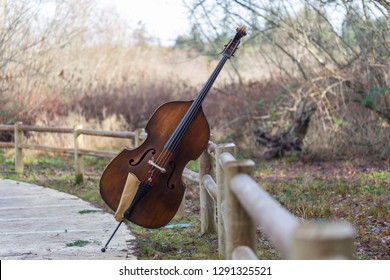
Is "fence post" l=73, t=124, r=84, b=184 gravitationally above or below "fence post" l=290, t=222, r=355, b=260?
below

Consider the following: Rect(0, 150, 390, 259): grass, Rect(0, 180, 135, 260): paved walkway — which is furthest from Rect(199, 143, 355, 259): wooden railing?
Rect(0, 180, 135, 260): paved walkway

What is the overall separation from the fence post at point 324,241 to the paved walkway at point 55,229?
12.9 ft

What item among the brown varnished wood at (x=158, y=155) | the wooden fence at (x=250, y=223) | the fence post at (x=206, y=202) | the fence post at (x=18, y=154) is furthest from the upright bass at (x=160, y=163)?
the fence post at (x=18, y=154)

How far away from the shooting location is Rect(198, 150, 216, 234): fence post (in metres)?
6.88

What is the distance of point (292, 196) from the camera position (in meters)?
9.48

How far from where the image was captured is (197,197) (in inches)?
390

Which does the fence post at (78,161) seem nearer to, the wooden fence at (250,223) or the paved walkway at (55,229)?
the paved walkway at (55,229)

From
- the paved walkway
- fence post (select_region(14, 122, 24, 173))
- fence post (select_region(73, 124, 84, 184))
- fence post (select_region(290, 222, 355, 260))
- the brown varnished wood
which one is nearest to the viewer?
fence post (select_region(290, 222, 355, 260))

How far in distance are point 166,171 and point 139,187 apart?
0.25 m

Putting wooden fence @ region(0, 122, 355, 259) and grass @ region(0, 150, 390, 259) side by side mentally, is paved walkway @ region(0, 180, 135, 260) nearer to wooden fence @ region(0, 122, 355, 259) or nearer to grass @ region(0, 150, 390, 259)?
grass @ region(0, 150, 390, 259)

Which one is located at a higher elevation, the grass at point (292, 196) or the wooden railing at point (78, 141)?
the wooden railing at point (78, 141)

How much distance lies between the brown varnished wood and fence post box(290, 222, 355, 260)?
162 inches

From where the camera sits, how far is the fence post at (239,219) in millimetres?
3561
